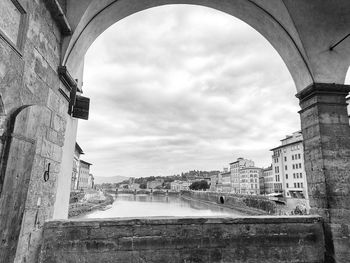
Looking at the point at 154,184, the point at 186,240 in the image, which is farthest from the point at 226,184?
the point at 186,240

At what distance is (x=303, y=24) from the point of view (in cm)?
382

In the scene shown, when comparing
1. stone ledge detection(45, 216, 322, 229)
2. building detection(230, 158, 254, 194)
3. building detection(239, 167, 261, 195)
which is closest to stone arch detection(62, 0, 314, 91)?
stone ledge detection(45, 216, 322, 229)

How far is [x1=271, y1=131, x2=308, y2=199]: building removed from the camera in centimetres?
3909

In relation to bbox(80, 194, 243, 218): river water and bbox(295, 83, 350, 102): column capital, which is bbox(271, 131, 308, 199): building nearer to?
bbox(80, 194, 243, 218): river water

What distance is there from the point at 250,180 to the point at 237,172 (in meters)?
7.96

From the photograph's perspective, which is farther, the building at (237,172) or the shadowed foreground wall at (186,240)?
the building at (237,172)

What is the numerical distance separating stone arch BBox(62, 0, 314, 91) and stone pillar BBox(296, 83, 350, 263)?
1.35 ft

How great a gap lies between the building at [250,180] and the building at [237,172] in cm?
239

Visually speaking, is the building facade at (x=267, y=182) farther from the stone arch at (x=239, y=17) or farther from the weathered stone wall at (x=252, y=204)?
the stone arch at (x=239, y=17)

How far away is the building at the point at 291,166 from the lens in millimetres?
39094

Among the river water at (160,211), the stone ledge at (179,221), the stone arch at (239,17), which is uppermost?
the stone arch at (239,17)

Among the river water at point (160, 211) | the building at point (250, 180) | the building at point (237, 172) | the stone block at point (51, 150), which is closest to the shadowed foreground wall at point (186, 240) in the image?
the stone block at point (51, 150)

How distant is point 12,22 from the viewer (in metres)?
2.12

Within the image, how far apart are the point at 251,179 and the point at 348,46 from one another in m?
66.7
